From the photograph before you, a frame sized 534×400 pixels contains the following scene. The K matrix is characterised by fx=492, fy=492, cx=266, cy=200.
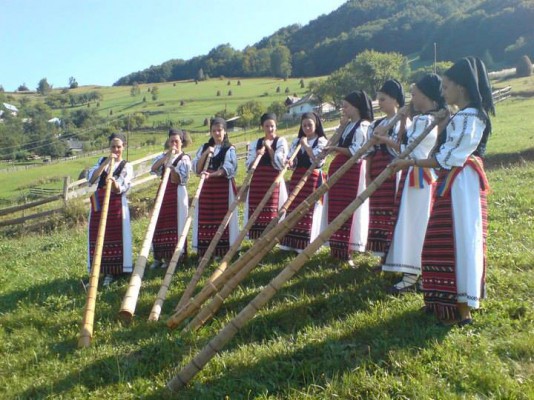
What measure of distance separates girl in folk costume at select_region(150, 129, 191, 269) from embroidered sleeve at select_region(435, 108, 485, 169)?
3943 mm

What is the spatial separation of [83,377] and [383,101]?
3.97 metres

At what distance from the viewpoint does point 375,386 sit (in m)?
3.13

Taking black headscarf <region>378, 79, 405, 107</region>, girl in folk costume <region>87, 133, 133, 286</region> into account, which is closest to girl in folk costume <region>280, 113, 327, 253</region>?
black headscarf <region>378, 79, 405, 107</region>

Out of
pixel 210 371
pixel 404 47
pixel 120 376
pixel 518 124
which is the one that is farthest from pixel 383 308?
pixel 404 47

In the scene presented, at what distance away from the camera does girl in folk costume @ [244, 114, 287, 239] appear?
6602 millimetres

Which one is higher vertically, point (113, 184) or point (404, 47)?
point (404, 47)

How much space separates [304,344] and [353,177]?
272 cm

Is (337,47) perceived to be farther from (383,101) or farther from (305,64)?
(383,101)

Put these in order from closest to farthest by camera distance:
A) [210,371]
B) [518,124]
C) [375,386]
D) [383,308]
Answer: [375,386], [210,371], [383,308], [518,124]

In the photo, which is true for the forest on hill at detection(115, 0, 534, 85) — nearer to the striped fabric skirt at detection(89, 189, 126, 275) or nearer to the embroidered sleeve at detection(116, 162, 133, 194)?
the embroidered sleeve at detection(116, 162, 133, 194)

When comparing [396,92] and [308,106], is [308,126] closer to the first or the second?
[396,92]

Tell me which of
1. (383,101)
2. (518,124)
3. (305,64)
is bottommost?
(518,124)

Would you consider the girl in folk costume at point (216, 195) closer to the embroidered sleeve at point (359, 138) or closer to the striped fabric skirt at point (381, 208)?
the embroidered sleeve at point (359, 138)

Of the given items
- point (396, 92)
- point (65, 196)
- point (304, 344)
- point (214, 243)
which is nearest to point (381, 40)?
point (65, 196)
